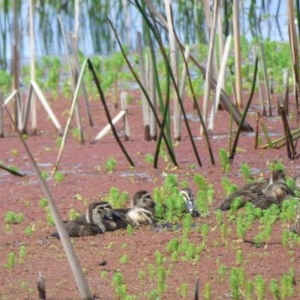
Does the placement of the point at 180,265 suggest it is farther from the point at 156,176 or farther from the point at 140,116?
the point at 140,116

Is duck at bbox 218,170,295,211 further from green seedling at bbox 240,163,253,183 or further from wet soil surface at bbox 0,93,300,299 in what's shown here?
green seedling at bbox 240,163,253,183

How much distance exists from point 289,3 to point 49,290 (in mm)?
3346

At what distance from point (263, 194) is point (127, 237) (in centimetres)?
101

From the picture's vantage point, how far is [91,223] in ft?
21.7

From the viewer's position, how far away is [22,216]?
Answer: 7113mm

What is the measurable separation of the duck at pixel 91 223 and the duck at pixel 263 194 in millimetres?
813

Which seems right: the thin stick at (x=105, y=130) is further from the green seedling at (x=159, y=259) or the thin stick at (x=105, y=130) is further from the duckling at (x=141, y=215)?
the green seedling at (x=159, y=259)

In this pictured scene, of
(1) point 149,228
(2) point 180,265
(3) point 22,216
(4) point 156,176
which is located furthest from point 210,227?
(4) point 156,176

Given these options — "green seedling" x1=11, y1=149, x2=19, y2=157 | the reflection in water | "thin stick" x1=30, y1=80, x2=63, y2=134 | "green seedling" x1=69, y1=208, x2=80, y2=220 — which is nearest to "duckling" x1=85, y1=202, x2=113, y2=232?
"green seedling" x1=69, y1=208, x2=80, y2=220

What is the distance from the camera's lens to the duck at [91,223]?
6.54 m

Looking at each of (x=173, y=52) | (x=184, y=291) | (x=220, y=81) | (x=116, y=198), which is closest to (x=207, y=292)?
(x=184, y=291)

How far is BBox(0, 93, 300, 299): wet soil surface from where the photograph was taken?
547 centimetres

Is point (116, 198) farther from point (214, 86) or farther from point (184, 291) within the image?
point (184, 291)

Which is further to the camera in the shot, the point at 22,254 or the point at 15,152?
the point at 15,152
